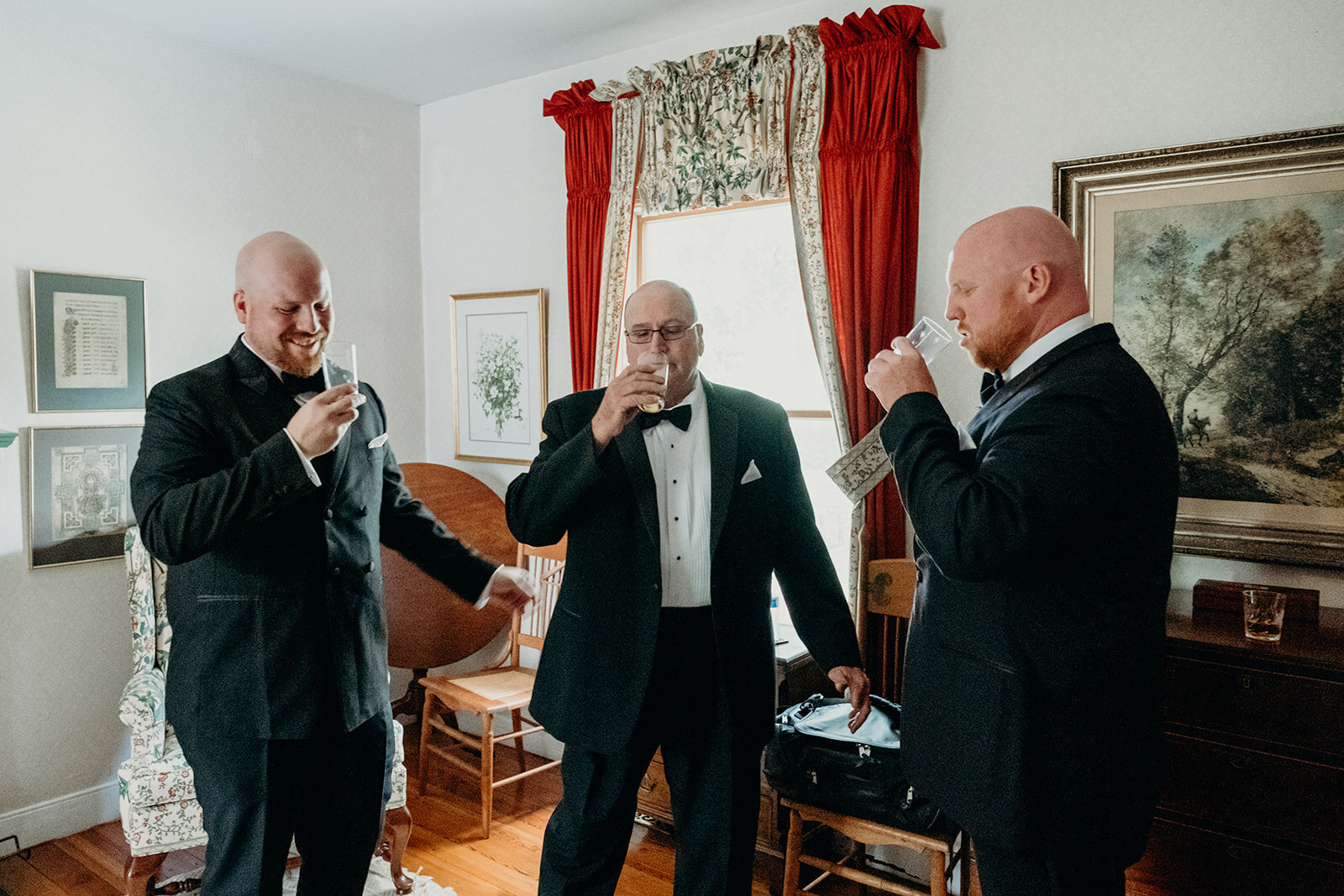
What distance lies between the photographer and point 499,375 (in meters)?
4.14

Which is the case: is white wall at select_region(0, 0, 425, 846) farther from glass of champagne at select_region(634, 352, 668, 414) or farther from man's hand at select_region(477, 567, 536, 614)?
glass of champagne at select_region(634, 352, 668, 414)

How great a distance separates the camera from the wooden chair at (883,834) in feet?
7.78

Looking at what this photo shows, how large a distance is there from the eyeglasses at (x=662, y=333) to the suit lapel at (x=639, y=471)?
20cm

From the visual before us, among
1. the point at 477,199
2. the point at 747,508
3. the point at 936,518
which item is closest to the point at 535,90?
the point at 477,199

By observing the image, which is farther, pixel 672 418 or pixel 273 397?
pixel 672 418

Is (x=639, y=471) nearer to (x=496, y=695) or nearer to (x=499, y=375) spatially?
(x=496, y=695)

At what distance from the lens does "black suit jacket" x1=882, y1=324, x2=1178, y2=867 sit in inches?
50.0

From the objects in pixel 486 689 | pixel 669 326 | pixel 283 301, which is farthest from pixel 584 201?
pixel 283 301

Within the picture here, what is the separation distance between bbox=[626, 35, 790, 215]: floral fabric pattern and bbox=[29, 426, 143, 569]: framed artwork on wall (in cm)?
223

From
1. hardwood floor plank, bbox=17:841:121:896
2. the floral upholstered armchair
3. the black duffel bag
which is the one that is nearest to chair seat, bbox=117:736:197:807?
the floral upholstered armchair

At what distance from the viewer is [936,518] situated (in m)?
1.31

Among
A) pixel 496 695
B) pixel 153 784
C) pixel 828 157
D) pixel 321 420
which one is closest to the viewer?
pixel 321 420

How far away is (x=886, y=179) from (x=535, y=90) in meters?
1.80

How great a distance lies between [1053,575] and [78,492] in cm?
333
